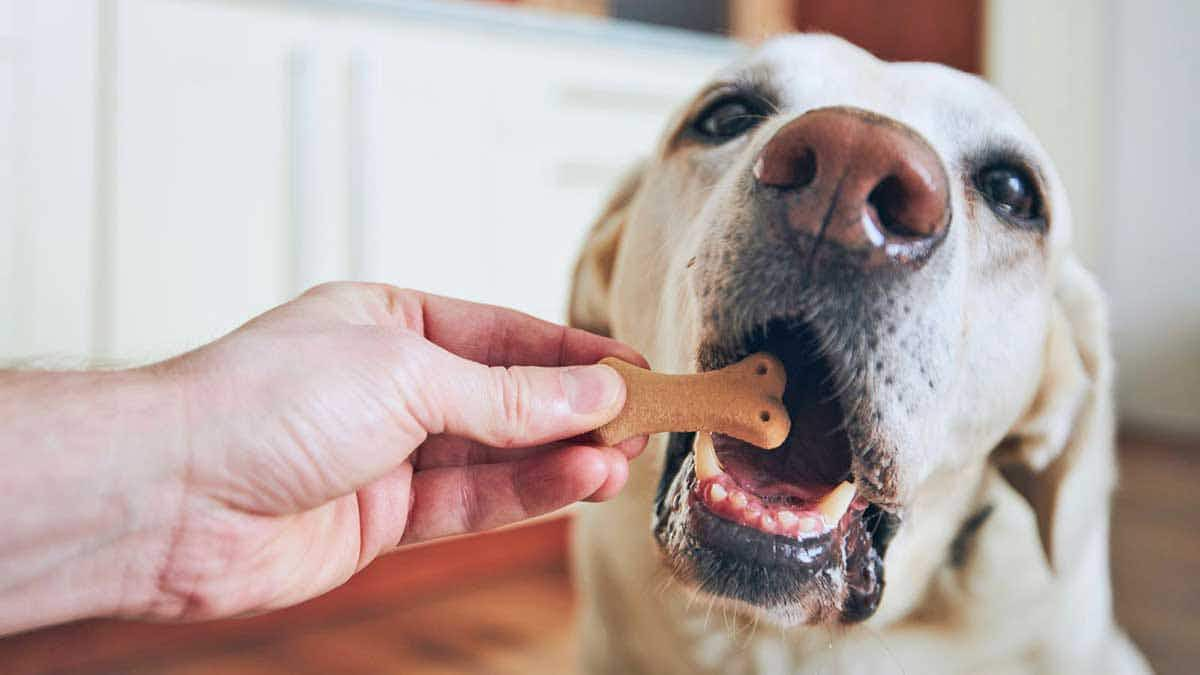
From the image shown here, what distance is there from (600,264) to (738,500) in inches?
24.9

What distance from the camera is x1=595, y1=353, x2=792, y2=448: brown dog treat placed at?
914 millimetres

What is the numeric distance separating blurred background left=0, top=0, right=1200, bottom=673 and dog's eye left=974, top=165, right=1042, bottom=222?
0.63 metres

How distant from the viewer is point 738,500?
39.1 inches

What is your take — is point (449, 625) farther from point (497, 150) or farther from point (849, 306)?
point (849, 306)

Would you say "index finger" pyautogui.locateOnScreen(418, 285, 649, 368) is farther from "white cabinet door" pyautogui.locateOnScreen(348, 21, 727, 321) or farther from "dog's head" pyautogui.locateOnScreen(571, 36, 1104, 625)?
"white cabinet door" pyautogui.locateOnScreen(348, 21, 727, 321)

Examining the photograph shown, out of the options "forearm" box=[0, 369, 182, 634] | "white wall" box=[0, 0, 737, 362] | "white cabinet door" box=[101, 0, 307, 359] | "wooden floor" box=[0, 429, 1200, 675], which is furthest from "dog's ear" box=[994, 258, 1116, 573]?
"white cabinet door" box=[101, 0, 307, 359]

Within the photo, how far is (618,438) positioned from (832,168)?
349mm

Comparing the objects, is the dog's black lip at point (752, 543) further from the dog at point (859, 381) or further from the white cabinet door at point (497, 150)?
the white cabinet door at point (497, 150)

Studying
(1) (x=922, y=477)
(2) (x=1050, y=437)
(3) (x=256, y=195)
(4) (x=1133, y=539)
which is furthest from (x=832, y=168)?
(4) (x=1133, y=539)

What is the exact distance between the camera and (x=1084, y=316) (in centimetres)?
142

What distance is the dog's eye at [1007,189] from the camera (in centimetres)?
121

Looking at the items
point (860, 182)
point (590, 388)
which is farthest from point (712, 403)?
point (860, 182)

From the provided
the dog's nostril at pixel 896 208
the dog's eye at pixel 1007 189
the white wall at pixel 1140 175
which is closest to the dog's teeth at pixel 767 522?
the dog's nostril at pixel 896 208

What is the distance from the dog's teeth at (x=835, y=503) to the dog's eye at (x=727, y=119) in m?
0.53
